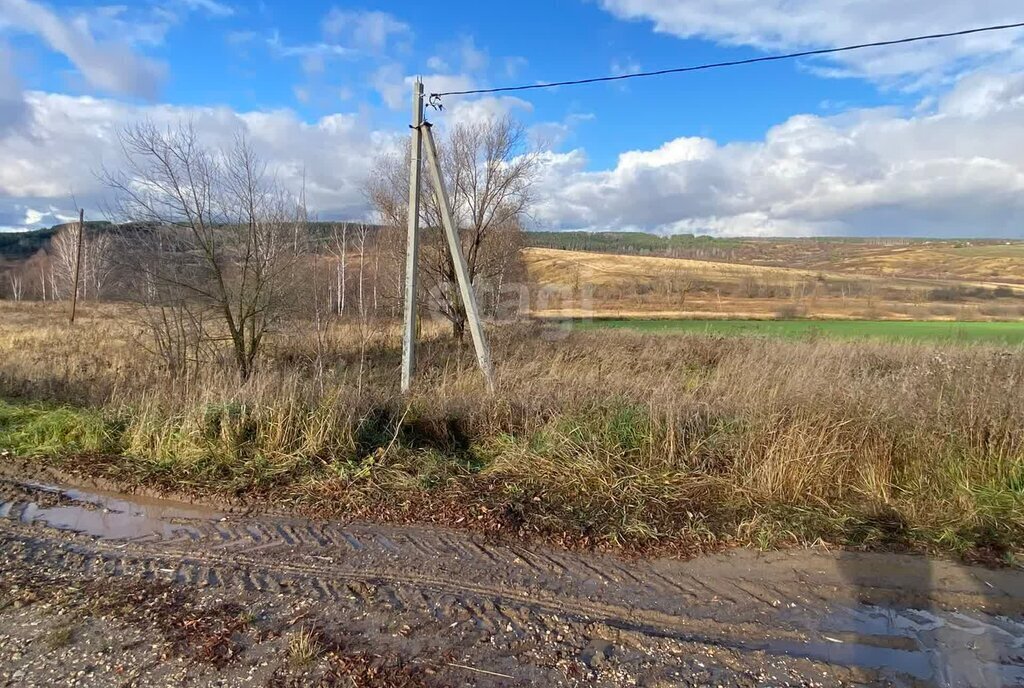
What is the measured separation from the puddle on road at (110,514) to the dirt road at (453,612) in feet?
0.17

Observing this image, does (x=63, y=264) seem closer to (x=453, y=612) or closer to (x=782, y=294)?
(x=782, y=294)

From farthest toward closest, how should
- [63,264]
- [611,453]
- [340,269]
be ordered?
1. [63,264]
2. [340,269]
3. [611,453]

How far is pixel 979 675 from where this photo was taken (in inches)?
130

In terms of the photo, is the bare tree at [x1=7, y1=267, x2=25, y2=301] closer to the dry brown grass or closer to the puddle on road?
the dry brown grass

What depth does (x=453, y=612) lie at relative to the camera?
12.2 feet

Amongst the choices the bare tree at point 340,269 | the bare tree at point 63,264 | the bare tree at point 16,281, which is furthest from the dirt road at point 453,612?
the bare tree at point 16,281

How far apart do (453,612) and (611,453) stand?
9.21 feet

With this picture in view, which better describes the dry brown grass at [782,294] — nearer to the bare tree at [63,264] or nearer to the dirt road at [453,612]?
the dirt road at [453,612]

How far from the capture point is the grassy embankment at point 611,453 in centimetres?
517

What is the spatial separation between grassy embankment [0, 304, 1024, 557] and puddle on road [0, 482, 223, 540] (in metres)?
0.32

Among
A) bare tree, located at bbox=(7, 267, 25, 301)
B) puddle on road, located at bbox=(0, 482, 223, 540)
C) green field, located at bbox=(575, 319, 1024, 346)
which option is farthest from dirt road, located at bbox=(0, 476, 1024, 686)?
bare tree, located at bbox=(7, 267, 25, 301)

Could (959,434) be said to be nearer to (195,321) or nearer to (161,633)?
(161,633)

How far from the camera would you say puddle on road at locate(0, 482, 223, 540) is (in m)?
5.04

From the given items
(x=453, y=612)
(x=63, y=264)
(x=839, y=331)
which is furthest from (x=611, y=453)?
(x=63, y=264)
